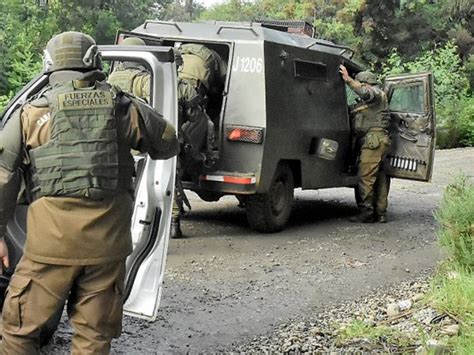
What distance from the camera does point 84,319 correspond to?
11.6 feet

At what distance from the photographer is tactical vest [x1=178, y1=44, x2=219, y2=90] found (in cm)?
783

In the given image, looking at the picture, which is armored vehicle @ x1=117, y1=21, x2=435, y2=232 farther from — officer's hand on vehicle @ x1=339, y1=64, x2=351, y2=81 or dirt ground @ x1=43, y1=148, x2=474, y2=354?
dirt ground @ x1=43, y1=148, x2=474, y2=354

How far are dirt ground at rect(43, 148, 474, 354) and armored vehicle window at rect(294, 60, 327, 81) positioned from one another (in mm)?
1735

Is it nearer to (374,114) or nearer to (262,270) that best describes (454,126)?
(374,114)

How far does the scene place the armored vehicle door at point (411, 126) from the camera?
9.10m

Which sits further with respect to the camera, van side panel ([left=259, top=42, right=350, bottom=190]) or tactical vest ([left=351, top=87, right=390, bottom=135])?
tactical vest ([left=351, top=87, right=390, bottom=135])

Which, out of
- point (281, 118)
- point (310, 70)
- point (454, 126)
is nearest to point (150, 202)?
point (281, 118)

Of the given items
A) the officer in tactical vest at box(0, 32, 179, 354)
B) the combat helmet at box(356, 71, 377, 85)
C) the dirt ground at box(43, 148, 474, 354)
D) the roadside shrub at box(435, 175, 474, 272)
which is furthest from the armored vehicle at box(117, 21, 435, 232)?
the officer in tactical vest at box(0, 32, 179, 354)

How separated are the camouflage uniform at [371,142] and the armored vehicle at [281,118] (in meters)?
0.18

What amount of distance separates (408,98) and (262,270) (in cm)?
356

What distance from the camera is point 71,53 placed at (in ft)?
11.6

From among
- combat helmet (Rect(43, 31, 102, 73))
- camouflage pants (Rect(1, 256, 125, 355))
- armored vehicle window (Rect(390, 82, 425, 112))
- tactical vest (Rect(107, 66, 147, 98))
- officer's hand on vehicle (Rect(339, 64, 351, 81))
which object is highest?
combat helmet (Rect(43, 31, 102, 73))

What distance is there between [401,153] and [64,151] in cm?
→ 660

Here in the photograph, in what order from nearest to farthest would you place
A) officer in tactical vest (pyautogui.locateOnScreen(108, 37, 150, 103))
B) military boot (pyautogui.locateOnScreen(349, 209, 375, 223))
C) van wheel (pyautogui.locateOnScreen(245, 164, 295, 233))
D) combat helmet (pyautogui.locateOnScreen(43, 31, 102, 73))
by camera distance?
combat helmet (pyautogui.locateOnScreen(43, 31, 102, 73)) < officer in tactical vest (pyautogui.locateOnScreen(108, 37, 150, 103)) < van wheel (pyautogui.locateOnScreen(245, 164, 295, 233)) < military boot (pyautogui.locateOnScreen(349, 209, 375, 223))
